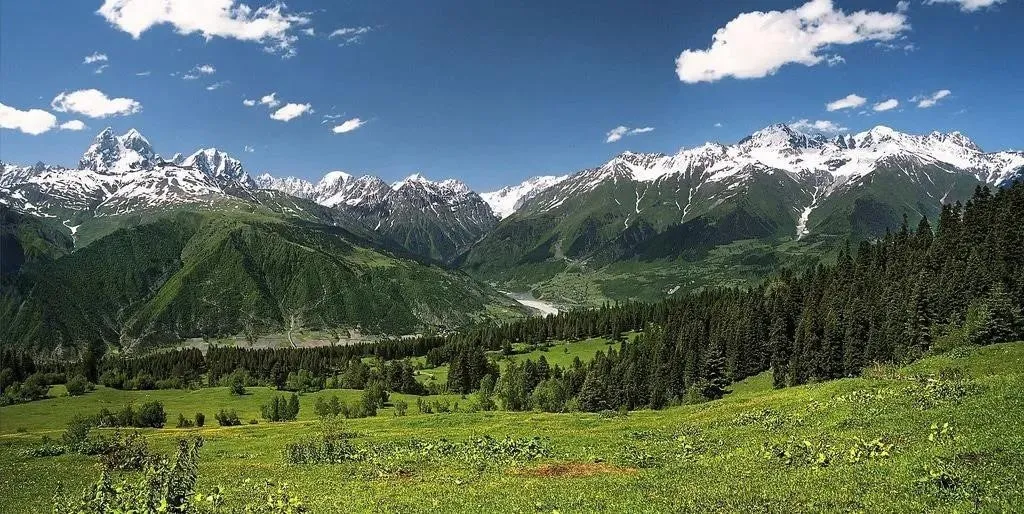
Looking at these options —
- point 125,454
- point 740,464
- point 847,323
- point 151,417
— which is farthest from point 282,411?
point 740,464

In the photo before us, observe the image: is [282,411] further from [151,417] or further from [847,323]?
[847,323]

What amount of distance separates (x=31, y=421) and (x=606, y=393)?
152919mm

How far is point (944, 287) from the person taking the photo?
345 ft

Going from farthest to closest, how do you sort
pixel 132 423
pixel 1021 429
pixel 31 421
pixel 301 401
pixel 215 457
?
1. pixel 301 401
2. pixel 31 421
3. pixel 132 423
4. pixel 215 457
5. pixel 1021 429

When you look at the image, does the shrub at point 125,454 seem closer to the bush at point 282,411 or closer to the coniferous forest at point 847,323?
the coniferous forest at point 847,323

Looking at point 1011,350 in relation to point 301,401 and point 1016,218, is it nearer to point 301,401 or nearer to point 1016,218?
point 1016,218

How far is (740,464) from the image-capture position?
102ft

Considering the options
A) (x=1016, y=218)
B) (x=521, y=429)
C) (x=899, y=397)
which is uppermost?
(x=1016, y=218)

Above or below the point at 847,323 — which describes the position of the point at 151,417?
below

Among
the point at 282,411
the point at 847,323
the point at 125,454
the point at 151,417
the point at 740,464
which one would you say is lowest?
the point at 282,411

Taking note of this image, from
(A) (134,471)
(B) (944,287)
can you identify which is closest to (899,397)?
(A) (134,471)

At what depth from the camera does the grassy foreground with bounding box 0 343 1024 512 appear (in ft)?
71.9

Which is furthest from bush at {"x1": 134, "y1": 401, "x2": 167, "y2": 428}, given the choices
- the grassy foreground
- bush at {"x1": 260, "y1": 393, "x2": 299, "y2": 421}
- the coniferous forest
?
the coniferous forest

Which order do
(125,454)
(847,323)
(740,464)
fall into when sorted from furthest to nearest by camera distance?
1. (847,323)
2. (125,454)
3. (740,464)
